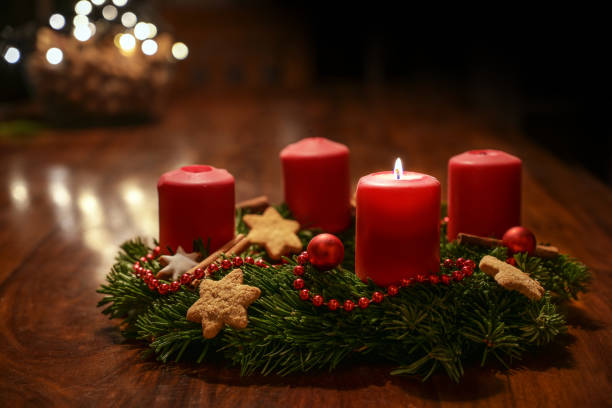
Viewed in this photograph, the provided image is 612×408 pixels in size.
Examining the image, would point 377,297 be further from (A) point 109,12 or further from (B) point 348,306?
(A) point 109,12

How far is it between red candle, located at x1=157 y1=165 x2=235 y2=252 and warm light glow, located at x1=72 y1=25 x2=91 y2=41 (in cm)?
204

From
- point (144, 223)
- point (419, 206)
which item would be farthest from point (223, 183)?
point (144, 223)

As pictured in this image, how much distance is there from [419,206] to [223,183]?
11.1 inches

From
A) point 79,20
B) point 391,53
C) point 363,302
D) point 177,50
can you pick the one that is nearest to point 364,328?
point 363,302

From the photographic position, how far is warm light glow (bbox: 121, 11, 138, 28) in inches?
112

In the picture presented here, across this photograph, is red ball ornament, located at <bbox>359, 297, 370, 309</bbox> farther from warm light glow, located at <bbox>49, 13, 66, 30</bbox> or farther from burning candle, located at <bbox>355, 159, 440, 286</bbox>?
warm light glow, located at <bbox>49, 13, 66, 30</bbox>

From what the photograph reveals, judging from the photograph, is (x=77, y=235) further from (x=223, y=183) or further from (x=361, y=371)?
(x=361, y=371)

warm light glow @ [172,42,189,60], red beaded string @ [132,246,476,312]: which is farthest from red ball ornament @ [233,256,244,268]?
warm light glow @ [172,42,189,60]

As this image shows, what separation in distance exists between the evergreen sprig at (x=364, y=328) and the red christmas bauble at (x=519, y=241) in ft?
0.26

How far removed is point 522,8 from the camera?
2.81m

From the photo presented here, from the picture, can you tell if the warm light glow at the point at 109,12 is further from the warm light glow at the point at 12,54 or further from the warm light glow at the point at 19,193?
the warm light glow at the point at 19,193

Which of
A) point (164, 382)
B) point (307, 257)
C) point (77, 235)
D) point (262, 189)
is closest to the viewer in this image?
point (164, 382)

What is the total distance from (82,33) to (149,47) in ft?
0.91

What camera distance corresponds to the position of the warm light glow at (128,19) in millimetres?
2840
